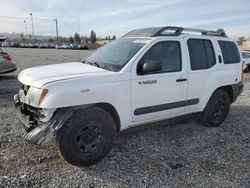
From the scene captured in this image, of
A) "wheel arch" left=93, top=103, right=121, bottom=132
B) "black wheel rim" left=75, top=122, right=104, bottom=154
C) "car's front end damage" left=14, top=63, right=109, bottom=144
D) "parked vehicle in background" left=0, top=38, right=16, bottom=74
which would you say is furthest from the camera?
"parked vehicle in background" left=0, top=38, right=16, bottom=74

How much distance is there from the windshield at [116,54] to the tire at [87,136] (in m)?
0.84

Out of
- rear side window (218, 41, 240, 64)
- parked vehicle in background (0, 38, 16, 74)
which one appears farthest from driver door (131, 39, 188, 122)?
parked vehicle in background (0, 38, 16, 74)

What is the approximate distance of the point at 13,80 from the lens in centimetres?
1084

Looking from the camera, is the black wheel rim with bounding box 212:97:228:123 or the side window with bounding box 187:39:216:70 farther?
the black wheel rim with bounding box 212:97:228:123

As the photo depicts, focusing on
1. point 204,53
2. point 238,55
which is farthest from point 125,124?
point 238,55

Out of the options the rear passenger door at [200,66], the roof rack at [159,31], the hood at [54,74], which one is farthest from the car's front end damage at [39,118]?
the rear passenger door at [200,66]

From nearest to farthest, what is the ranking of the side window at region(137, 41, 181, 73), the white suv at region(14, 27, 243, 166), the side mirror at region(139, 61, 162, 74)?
the white suv at region(14, 27, 243, 166) → the side mirror at region(139, 61, 162, 74) → the side window at region(137, 41, 181, 73)

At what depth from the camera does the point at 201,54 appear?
5.06m

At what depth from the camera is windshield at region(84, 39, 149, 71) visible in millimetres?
4135

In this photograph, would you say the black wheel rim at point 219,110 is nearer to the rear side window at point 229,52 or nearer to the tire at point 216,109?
the tire at point 216,109

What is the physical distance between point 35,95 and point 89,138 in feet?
3.20

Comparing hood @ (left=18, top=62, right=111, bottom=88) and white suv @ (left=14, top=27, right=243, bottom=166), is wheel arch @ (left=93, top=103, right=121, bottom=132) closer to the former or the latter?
white suv @ (left=14, top=27, right=243, bottom=166)

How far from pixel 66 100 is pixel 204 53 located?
10.1 ft

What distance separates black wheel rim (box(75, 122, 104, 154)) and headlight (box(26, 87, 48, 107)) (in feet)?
2.29
